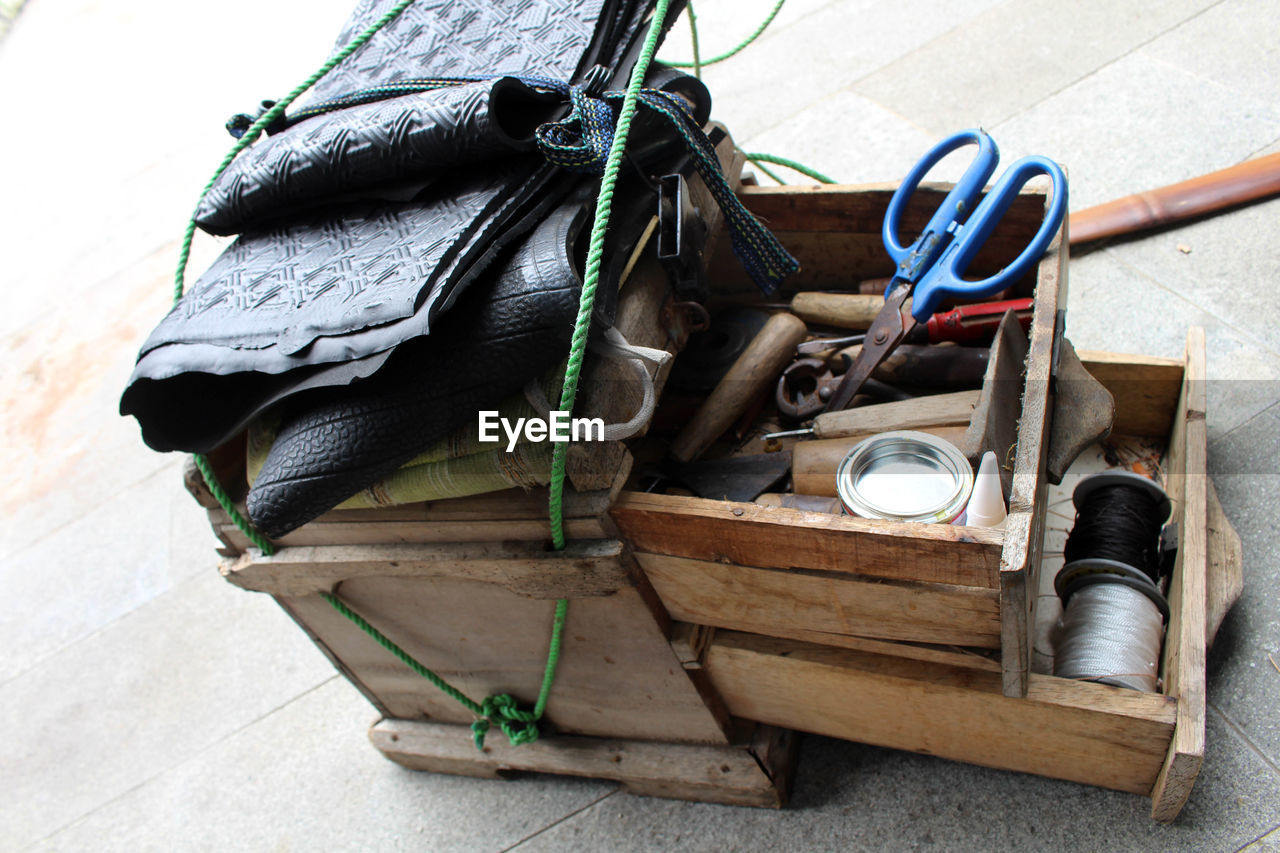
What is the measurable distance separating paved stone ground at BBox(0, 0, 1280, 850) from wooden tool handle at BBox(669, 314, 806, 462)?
0.64 meters

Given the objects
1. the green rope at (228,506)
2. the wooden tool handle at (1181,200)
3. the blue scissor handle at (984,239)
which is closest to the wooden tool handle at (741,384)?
the blue scissor handle at (984,239)

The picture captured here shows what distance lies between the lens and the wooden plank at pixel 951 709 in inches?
47.1

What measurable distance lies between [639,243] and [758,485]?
1.36 ft

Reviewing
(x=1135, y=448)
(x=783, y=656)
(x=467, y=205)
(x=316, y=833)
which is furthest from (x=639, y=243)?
(x=316, y=833)

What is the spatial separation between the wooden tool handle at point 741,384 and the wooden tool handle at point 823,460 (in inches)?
5.8

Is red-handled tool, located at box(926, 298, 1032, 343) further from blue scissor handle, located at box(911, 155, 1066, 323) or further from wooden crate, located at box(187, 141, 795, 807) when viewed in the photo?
wooden crate, located at box(187, 141, 795, 807)

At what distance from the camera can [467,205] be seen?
3.80 ft

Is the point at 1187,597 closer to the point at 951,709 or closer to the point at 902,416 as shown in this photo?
the point at 951,709

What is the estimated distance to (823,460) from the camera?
1.33 metres

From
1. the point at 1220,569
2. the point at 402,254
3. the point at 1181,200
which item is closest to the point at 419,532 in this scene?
the point at 402,254

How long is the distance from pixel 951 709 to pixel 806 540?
41cm

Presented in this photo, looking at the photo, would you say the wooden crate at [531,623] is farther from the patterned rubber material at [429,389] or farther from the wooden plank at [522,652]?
the patterned rubber material at [429,389]

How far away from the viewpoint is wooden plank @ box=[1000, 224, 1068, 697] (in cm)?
99

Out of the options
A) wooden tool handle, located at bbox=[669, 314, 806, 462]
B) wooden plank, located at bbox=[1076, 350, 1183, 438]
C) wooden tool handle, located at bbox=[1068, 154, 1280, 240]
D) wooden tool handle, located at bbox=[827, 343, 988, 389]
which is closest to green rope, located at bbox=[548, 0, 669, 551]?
wooden tool handle, located at bbox=[669, 314, 806, 462]
